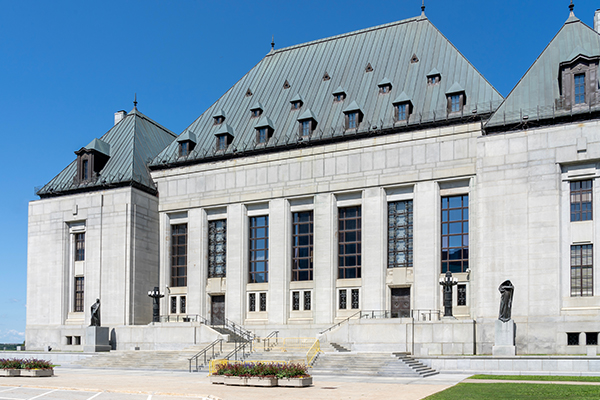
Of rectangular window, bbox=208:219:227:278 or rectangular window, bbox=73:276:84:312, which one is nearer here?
rectangular window, bbox=208:219:227:278

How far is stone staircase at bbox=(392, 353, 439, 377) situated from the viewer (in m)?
30.1

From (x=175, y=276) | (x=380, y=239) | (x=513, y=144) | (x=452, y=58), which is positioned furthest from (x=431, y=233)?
(x=175, y=276)

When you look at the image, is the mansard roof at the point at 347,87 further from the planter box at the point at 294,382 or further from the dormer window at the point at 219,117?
the planter box at the point at 294,382

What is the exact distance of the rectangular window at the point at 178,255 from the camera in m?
51.1

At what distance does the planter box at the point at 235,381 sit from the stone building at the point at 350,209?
45.4 ft

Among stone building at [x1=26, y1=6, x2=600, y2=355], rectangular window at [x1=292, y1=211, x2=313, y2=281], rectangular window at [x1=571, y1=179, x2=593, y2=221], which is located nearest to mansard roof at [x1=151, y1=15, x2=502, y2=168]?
stone building at [x1=26, y1=6, x2=600, y2=355]

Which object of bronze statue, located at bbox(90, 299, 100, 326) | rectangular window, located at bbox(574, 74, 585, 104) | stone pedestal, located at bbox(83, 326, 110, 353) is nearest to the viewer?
rectangular window, located at bbox(574, 74, 585, 104)

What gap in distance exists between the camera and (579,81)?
38906mm

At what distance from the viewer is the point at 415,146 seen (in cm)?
4347

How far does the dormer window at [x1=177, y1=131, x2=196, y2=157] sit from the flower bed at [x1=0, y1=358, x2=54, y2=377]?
2457 centimetres

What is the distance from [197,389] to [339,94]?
30.2m

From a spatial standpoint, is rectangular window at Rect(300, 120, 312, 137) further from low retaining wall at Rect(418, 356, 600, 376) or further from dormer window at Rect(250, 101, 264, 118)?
low retaining wall at Rect(418, 356, 600, 376)

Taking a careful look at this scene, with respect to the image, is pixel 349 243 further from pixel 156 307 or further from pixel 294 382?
pixel 294 382

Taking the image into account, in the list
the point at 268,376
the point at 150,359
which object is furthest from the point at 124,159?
the point at 268,376
